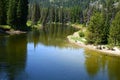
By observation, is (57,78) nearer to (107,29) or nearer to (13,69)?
(13,69)

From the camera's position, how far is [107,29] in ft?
314

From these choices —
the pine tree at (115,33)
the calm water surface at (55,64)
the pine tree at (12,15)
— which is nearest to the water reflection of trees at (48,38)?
the pine tree at (12,15)

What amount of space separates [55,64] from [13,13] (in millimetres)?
61247

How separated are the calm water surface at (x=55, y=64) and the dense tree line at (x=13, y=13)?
3461 centimetres

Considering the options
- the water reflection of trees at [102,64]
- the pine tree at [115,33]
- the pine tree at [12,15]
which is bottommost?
the water reflection of trees at [102,64]

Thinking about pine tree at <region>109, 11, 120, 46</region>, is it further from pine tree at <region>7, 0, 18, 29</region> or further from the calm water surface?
pine tree at <region>7, 0, 18, 29</region>

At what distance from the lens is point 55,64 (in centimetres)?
6375

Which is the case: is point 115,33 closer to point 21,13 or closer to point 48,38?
point 48,38

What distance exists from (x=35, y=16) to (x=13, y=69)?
4616 inches

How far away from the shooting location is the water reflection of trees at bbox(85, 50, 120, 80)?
192 ft

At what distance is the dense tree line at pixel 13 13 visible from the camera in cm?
11849

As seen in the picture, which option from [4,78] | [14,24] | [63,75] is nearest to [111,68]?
[63,75]

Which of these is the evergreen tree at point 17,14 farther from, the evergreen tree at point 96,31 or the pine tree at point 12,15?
the evergreen tree at point 96,31

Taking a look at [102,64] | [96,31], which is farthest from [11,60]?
[96,31]
